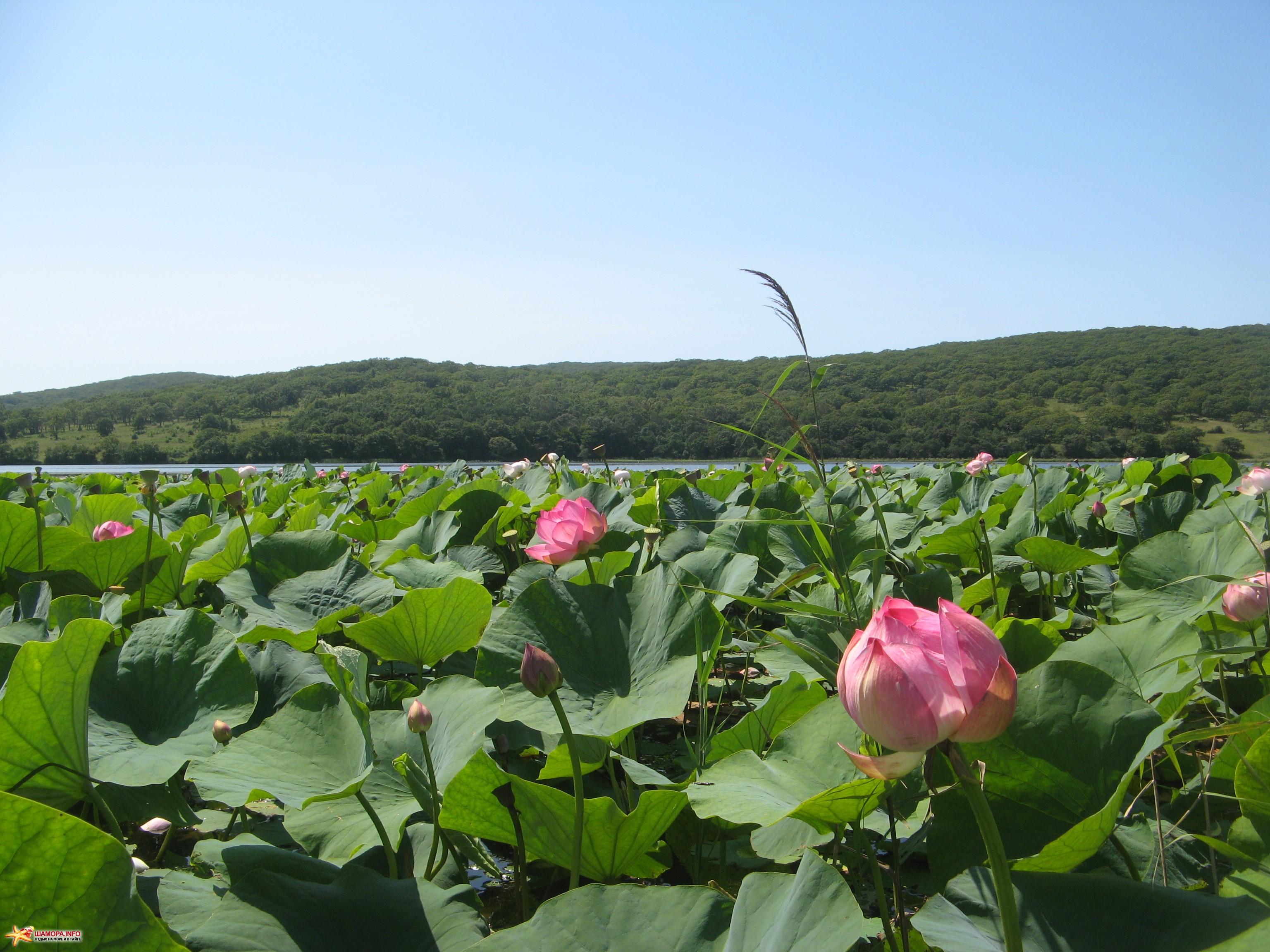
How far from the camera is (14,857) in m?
0.38

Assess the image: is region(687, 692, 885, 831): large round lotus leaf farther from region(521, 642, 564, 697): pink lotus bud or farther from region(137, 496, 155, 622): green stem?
region(137, 496, 155, 622): green stem

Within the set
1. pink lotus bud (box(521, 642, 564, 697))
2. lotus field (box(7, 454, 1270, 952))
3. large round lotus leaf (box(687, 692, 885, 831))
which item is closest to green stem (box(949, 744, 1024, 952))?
lotus field (box(7, 454, 1270, 952))

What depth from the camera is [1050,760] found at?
0.62 m

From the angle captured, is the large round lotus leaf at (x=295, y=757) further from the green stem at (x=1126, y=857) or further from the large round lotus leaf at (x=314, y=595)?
the green stem at (x=1126, y=857)

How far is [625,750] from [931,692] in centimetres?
79

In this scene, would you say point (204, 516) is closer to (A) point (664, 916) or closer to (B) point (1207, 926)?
(A) point (664, 916)

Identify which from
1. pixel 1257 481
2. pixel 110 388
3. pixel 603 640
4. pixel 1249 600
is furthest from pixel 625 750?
pixel 110 388

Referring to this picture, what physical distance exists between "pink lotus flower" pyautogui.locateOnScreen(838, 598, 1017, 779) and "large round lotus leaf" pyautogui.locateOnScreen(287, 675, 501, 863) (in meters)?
0.41

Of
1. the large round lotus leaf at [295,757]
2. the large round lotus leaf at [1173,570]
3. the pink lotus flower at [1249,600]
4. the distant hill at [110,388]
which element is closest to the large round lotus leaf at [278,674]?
the large round lotus leaf at [295,757]

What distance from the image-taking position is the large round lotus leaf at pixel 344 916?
52 centimetres

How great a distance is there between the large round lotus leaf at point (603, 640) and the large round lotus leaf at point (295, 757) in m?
0.18

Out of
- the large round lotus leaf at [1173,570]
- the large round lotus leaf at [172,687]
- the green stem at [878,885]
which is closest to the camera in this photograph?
the green stem at [878,885]

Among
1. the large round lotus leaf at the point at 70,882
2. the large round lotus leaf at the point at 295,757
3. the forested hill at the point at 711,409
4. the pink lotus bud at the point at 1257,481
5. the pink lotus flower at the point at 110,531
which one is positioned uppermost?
the forested hill at the point at 711,409

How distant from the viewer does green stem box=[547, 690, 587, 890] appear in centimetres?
62
